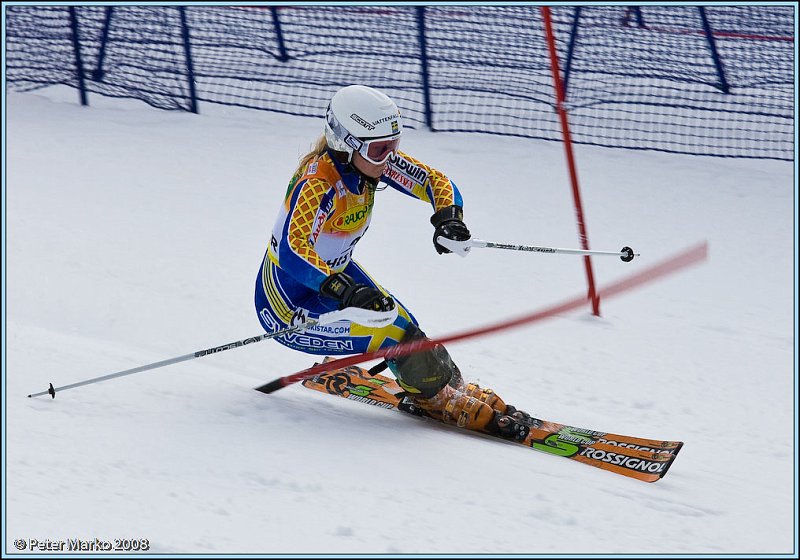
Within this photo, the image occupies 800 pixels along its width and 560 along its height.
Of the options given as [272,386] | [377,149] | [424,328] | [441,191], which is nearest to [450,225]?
[441,191]

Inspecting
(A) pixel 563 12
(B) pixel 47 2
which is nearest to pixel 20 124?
(B) pixel 47 2

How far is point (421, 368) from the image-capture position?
450 centimetres

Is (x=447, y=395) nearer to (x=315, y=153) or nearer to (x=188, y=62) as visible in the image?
(x=315, y=153)

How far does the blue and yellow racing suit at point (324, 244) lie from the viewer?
4.22 m

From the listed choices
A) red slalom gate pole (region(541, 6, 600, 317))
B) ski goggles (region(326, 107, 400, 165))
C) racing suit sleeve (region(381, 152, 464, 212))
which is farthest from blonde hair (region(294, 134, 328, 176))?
red slalom gate pole (region(541, 6, 600, 317))

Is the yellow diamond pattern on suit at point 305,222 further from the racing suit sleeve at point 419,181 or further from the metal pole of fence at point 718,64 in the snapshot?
the metal pole of fence at point 718,64

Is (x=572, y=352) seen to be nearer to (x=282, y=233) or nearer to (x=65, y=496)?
(x=282, y=233)

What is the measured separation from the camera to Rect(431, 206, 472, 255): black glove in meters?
4.71

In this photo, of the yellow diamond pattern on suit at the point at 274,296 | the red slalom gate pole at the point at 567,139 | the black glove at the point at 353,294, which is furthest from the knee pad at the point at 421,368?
the red slalom gate pole at the point at 567,139

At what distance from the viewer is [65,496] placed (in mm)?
3352

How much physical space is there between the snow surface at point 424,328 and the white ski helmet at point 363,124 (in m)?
1.26

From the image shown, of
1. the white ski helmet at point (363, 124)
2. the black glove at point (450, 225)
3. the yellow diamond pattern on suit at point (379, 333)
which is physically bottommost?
the yellow diamond pattern on suit at point (379, 333)

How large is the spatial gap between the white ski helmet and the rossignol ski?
1.34 m

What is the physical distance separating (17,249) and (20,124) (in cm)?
348
